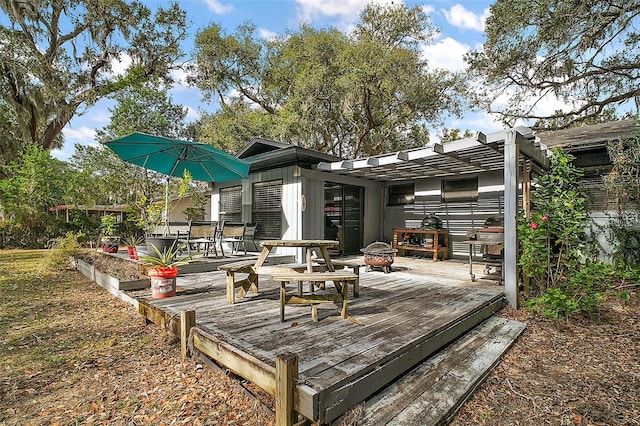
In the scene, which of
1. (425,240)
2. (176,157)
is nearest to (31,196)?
(176,157)

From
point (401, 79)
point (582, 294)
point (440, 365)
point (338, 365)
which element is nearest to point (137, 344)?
point (338, 365)

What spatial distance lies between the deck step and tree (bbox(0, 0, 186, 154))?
16954 millimetres

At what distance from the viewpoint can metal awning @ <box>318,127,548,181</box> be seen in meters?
5.15

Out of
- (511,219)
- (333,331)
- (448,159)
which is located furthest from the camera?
(448,159)

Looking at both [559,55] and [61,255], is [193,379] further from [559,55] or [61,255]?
[559,55]

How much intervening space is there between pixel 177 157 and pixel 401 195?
20.8 feet

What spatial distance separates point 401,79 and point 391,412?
41.0ft

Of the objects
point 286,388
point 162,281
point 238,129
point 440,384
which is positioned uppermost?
point 238,129

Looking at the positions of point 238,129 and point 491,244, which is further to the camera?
point 238,129

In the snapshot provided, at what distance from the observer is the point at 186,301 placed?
4.10 meters

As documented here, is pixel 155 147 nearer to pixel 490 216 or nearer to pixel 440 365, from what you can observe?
pixel 440 365

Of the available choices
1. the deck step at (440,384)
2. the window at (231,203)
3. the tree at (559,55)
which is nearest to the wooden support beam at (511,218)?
the deck step at (440,384)

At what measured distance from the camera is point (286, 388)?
6.54 ft

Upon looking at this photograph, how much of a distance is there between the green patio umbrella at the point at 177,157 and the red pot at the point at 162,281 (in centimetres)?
231
